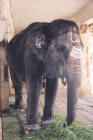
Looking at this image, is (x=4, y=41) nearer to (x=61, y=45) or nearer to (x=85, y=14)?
(x=61, y=45)

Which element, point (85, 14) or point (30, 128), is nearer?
point (30, 128)

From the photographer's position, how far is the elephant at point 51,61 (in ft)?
3.70

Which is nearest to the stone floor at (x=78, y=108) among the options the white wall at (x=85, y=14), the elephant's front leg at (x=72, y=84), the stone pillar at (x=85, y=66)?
the stone pillar at (x=85, y=66)

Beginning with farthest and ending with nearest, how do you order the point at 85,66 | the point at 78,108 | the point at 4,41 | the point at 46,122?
1. the point at 85,66
2. the point at 78,108
3. the point at 4,41
4. the point at 46,122

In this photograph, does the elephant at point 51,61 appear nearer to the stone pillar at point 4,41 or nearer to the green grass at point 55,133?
the green grass at point 55,133

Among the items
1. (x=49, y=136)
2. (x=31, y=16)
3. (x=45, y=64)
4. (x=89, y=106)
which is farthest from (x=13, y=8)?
(x=89, y=106)

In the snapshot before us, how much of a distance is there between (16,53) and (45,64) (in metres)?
0.42

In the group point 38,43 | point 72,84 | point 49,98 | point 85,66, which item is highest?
point 38,43

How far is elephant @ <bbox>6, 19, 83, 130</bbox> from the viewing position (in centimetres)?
113

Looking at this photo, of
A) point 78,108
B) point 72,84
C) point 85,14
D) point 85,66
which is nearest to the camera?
point 72,84

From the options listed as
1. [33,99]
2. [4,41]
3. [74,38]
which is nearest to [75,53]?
[74,38]

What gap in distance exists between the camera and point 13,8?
1722 millimetres

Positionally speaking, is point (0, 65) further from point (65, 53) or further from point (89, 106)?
point (89, 106)

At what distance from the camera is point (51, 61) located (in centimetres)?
121
